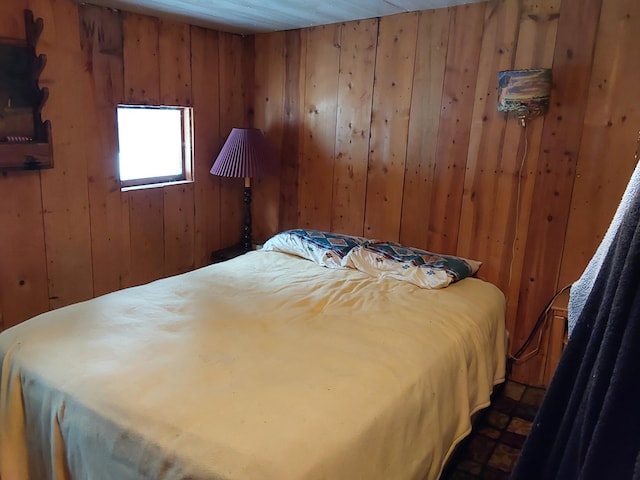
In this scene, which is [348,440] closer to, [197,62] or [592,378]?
[592,378]

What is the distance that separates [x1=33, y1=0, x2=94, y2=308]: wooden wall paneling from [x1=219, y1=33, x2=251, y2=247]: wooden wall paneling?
99 centimetres

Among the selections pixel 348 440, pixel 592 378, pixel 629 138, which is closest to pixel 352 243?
pixel 629 138

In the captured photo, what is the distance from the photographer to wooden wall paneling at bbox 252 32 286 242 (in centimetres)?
333

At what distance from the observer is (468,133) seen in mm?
2674

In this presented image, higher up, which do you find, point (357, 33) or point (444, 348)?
point (357, 33)

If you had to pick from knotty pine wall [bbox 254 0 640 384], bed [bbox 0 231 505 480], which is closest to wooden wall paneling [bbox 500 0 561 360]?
knotty pine wall [bbox 254 0 640 384]

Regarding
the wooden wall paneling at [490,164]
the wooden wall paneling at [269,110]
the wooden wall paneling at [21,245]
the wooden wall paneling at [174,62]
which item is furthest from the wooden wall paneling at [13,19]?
the wooden wall paneling at [490,164]

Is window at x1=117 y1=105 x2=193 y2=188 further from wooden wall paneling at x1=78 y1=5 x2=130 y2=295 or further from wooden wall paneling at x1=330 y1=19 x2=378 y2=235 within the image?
wooden wall paneling at x1=330 y1=19 x2=378 y2=235

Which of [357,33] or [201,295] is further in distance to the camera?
[357,33]

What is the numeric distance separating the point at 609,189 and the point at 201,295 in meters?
2.03

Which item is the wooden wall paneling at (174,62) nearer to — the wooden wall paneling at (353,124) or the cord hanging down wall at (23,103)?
the cord hanging down wall at (23,103)

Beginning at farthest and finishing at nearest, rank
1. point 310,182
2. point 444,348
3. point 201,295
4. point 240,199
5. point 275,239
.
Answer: point 240,199, point 310,182, point 275,239, point 201,295, point 444,348

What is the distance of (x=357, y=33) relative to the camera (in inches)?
116

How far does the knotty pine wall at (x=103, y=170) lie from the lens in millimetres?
2402
